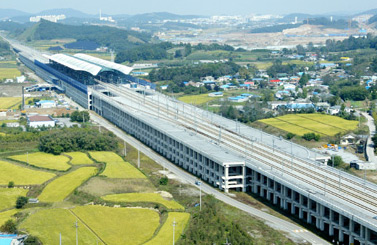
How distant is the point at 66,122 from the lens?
48.9m

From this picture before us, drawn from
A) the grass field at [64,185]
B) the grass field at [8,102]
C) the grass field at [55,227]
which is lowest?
the grass field at [8,102]

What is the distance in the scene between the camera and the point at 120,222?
84.8 ft

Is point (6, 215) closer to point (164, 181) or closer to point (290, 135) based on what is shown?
point (164, 181)

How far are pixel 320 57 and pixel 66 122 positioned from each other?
190ft

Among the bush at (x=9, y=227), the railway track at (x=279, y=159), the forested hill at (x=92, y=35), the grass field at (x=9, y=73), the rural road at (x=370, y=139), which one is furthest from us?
the forested hill at (x=92, y=35)

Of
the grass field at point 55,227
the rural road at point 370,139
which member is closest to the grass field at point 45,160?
the grass field at point 55,227

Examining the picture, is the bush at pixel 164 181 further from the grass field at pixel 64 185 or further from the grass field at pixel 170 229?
the grass field at pixel 170 229

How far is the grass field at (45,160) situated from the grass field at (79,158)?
1.56ft

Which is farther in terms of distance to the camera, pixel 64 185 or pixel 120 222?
pixel 64 185

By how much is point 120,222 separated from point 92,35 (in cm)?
11802

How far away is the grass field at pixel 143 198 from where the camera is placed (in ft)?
92.6

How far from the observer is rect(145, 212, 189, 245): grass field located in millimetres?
23828

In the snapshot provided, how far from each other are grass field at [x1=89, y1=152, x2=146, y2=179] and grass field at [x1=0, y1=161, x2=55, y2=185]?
10.9ft

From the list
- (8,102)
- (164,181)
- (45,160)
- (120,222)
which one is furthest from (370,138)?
(8,102)
